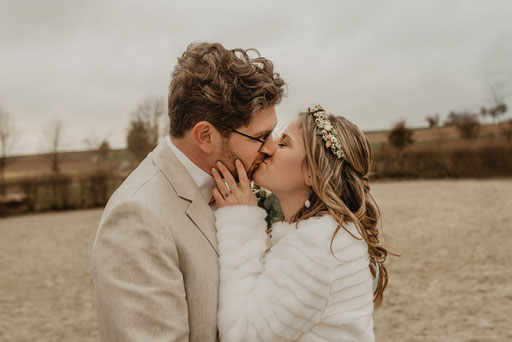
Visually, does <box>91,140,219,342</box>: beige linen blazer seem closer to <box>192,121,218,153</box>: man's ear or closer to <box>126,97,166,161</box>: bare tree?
<box>192,121,218,153</box>: man's ear

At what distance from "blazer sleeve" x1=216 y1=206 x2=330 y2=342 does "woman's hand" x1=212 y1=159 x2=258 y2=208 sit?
10.4 inches

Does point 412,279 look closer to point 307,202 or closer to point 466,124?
point 307,202

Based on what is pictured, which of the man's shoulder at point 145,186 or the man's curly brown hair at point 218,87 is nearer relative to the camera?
the man's shoulder at point 145,186

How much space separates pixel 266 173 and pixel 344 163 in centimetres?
53

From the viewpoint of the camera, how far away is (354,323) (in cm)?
235

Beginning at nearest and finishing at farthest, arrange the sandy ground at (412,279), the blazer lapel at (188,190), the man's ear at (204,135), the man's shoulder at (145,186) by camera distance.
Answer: the man's shoulder at (145,186), the blazer lapel at (188,190), the man's ear at (204,135), the sandy ground at (412,279)

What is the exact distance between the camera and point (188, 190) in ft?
A: 8.04

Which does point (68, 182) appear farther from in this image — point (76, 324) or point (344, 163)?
point (344, 163)

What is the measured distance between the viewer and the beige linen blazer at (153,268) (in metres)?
1.89

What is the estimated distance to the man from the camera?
191 centimetres

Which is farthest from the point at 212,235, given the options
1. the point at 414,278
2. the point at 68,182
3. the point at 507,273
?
the point at 68,182

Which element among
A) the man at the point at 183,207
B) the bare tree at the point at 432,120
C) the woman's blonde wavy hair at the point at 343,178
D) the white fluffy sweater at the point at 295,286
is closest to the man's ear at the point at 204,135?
the man at the point at 183,207

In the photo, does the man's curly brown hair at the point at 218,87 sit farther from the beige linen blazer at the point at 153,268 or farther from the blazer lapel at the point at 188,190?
the beige linen blazer at the point at 153,268

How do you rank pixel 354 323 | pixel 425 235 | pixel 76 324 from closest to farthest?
pixel 354 323
pixel 76 324
pixel 425 235
